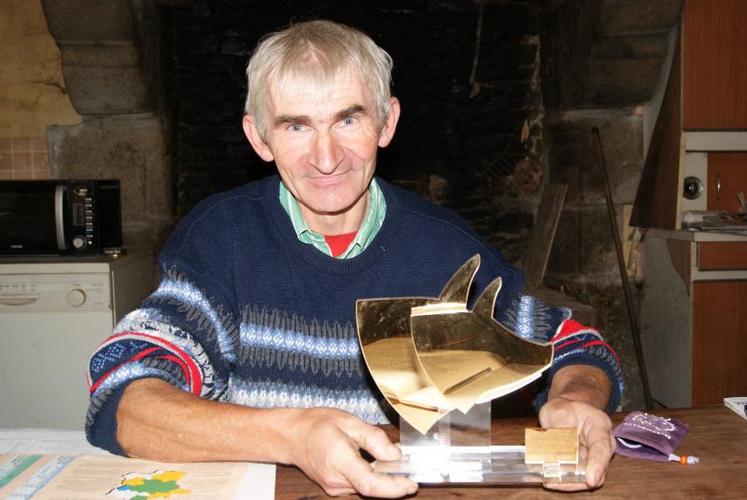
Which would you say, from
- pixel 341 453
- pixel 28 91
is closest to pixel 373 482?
pixel 341 453

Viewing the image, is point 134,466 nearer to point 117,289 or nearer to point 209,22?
point 117,289

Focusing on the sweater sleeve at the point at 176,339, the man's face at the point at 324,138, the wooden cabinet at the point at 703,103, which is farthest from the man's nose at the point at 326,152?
the wooden cabinet at the point at 703,103

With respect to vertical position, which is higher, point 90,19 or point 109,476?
point 90,19

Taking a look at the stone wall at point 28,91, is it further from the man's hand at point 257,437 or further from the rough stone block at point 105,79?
the man's hand at point 257,437

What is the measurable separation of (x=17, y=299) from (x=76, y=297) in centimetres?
20

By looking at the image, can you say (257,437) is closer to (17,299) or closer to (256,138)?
(256,138)

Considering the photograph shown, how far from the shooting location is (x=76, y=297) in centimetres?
235

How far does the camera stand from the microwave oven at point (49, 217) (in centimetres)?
243

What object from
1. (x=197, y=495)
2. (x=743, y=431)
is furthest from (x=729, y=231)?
(x=197, y=495)

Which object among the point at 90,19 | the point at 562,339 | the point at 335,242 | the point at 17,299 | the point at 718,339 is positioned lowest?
the point at 718,339

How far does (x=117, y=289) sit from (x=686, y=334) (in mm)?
2085

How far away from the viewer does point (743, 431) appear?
3.19 feet

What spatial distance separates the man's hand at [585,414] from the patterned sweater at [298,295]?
1.3 inches

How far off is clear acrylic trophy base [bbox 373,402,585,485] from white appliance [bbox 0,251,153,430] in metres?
1.81
